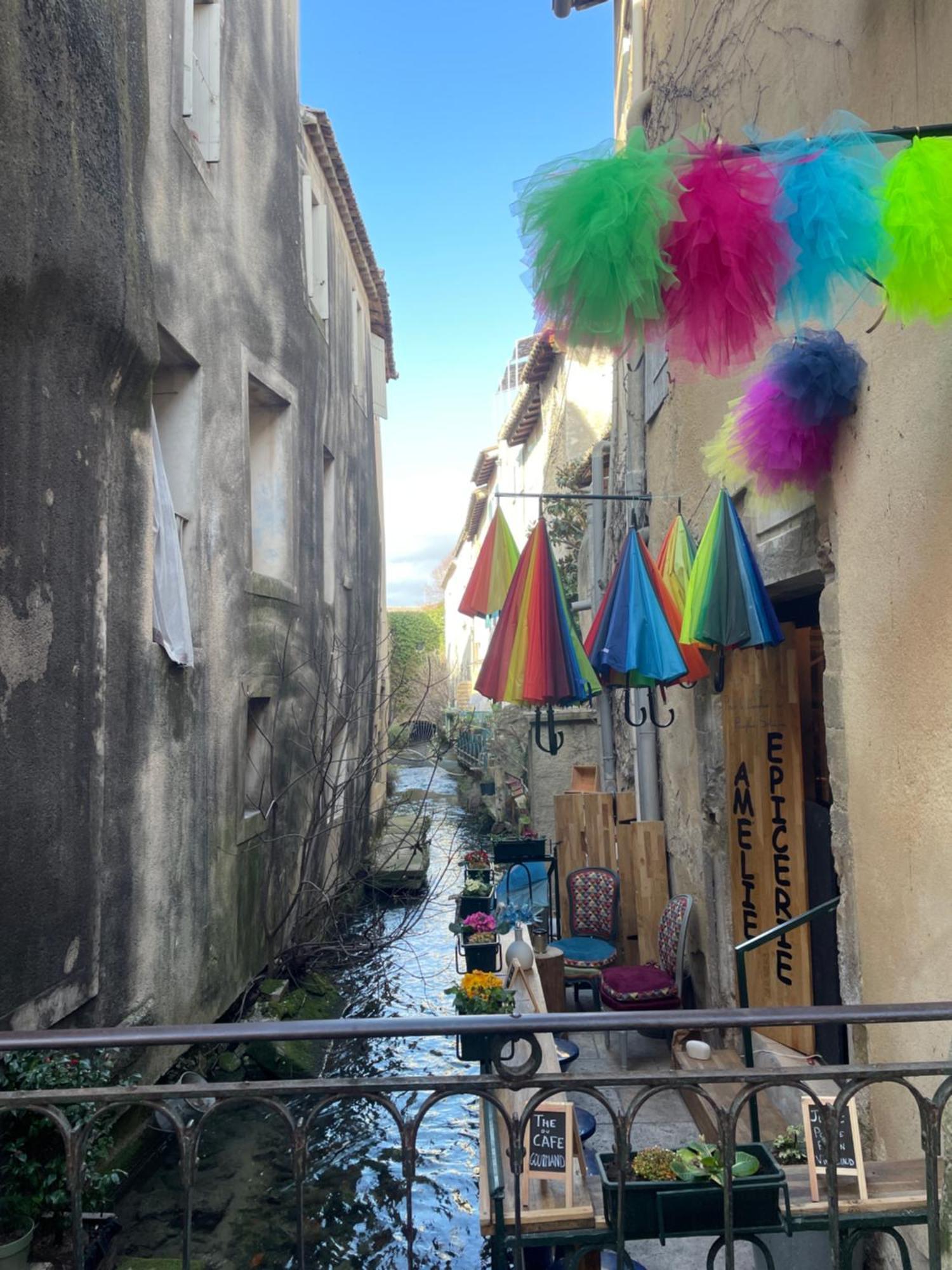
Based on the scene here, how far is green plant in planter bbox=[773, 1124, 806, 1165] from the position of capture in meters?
3.70

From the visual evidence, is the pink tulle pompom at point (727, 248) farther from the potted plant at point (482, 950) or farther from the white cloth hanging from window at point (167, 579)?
the potted plant at point (482, 950)

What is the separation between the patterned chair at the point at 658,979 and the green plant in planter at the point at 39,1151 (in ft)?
10.3

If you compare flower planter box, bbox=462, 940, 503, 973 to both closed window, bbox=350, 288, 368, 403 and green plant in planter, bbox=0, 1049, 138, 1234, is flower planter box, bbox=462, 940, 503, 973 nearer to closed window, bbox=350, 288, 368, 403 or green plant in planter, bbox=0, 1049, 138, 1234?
green plant in planter, bbox=0, 1049, 138, 1234

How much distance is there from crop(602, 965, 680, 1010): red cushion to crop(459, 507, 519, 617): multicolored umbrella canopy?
8.74 ft

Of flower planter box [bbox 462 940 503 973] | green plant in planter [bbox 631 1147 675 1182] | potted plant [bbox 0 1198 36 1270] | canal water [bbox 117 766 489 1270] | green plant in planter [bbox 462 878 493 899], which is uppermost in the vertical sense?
green plant in planter [bbox 462 878 493 899]

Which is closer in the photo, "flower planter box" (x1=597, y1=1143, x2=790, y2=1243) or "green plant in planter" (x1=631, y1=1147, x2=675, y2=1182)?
"flower planter box" (x1=597, y1=1143, x2=790, y2=1243)

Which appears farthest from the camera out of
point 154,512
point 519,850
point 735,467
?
point 519,850

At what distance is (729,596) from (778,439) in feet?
3.40

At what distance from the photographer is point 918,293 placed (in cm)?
242

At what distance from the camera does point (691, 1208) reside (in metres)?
3.04

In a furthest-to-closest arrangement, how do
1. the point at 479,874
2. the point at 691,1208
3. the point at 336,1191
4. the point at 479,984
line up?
1. the point at 479,874
2. the point at 336,1191
3. the point at 479,984
4. the point at 691,1208

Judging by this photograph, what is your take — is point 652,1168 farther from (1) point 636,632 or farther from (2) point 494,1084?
(1) point 636,632

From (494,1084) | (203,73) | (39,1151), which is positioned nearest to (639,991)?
(39,1151)

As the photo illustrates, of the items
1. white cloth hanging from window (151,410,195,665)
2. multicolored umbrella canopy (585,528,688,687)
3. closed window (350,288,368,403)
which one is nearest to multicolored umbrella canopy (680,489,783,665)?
multicolored umbrella canopy (585,528,688,687)
